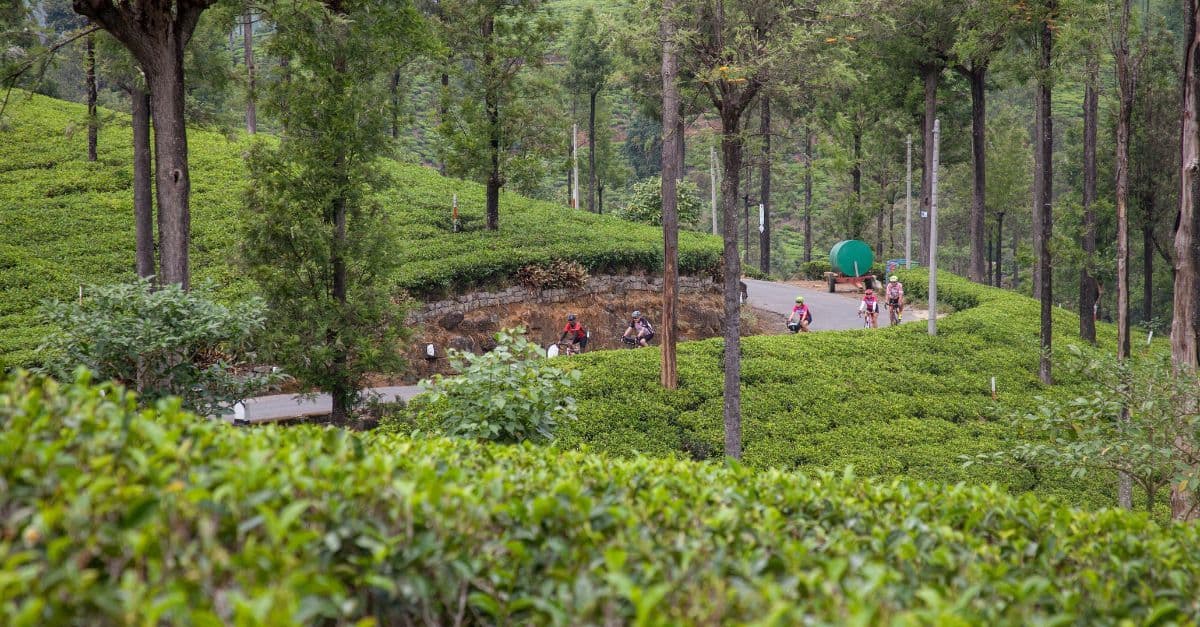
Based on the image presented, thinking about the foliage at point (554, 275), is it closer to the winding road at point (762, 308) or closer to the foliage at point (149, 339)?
the winding road at point (762, 308)

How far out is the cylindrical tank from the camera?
35125mm

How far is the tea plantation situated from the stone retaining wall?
1.07ft

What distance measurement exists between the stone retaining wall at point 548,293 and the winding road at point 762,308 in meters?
2.44

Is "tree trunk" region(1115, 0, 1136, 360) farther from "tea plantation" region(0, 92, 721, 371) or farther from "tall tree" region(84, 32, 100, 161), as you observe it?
"tall tree" region(84, 32, 100, 161)

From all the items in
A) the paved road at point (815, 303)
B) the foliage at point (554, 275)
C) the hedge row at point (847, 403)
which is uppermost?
the foliage at point (554, 275)

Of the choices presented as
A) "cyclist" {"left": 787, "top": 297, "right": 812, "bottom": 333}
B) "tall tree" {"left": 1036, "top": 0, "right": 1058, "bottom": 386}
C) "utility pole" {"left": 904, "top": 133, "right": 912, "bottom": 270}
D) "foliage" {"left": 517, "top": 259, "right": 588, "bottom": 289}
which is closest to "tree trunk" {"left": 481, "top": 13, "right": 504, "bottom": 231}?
"foliage" {"left": 517, "top": 259, "right": 588, "bottom": 289}

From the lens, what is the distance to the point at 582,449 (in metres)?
6.59

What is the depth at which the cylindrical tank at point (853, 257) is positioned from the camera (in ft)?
115

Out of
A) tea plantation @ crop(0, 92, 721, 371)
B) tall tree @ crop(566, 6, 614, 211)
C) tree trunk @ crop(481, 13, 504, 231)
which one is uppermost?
tall tree @ crop(566, 6, 614, 211)

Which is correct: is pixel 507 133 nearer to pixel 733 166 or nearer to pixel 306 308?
pixel 733 166

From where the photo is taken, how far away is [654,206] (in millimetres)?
40312

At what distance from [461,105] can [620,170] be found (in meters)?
27.1

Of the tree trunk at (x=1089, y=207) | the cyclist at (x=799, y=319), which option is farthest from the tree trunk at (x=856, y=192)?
the cyclist at (x=799, y=319)

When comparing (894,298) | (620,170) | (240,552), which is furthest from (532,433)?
(620,170)
